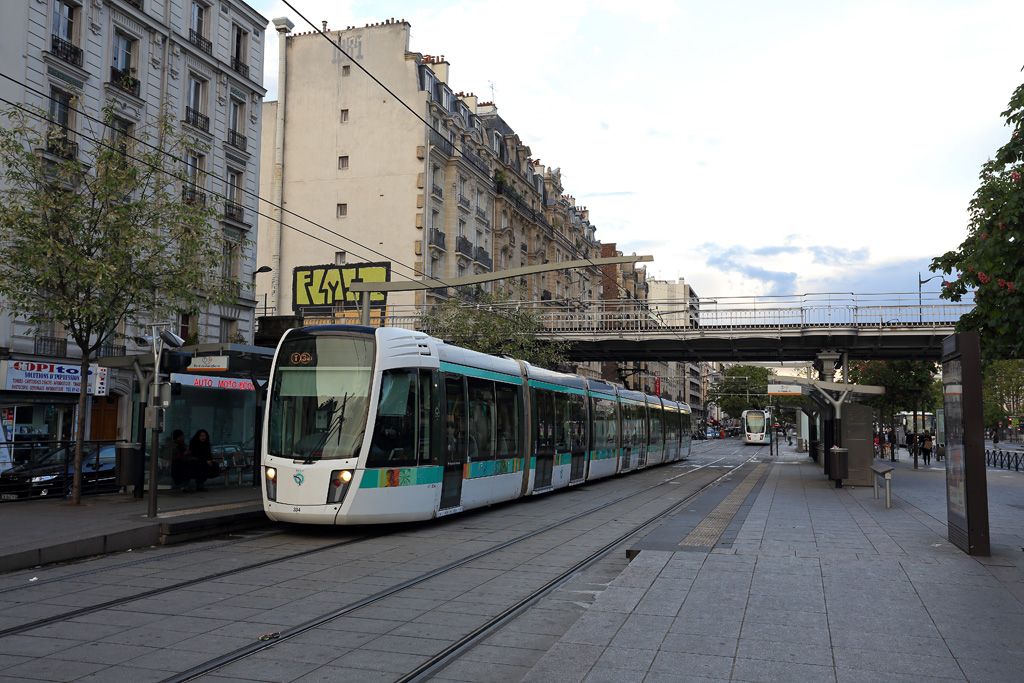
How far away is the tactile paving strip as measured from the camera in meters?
11.9

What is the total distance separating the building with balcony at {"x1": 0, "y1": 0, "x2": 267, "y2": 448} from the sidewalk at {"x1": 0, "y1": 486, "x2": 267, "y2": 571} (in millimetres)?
4244

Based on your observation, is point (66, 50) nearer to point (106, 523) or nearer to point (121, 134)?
point (121, 134)

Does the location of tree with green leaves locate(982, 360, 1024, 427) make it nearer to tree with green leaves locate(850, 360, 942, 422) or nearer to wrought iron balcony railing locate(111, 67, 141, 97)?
tree with green leaves locate(850, 360, 942, 422)

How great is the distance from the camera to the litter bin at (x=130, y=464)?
16625mm

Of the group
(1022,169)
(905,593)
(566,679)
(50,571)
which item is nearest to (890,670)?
(566,679)

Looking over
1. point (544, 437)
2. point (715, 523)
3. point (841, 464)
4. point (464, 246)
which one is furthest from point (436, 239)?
point (715, 523)

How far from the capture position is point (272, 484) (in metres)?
13.0

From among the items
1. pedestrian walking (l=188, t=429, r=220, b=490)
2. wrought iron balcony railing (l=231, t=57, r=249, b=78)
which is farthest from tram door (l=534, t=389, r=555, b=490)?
wrought iron balcony railing (l=231, t=57, r=249, b=78)

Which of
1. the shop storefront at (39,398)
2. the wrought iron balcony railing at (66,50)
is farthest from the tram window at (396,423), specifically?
the wrought iron balcony railing at (66,50)

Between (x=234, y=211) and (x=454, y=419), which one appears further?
(x=234, y=211)

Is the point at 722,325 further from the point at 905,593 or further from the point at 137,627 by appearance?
the point at 137,627

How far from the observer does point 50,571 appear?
10.2m

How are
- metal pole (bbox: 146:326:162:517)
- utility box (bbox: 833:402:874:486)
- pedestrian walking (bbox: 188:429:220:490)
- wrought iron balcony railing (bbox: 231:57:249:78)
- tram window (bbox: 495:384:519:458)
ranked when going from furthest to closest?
1. wrought iron balcony railing (bbox: 231:57:249:78)
2. utility box (bbox: 833:402:874:486)
3. pedestrian walking (bbox: 188:429:220:490)
4. tram window (bbox: 495:384:519:458)
5. metal pole (bbox: 146:326:162:517)

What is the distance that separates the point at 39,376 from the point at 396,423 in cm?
→ 1683
